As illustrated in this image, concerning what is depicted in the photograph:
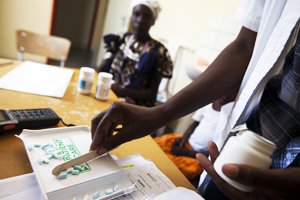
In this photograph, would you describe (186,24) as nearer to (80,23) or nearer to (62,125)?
(62,125)

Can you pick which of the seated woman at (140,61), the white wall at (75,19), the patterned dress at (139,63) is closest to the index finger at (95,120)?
the seated woman at (140,61)

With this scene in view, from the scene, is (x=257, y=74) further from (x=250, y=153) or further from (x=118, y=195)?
(x=118, y=195)

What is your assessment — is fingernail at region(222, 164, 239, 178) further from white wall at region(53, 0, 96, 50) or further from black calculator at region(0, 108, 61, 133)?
white wall at region(53, 0, 96, 50)

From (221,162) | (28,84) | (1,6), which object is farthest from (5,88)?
(1,6)

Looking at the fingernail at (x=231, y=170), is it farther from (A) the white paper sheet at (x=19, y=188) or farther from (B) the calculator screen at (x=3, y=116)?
(B) the calculator screen at (x=3, y=116)

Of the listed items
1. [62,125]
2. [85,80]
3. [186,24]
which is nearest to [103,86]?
[85,80]

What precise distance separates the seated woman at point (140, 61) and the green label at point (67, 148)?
86 centimetres

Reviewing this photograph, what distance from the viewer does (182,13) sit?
2.23 meters

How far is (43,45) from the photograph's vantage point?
61.8 inches

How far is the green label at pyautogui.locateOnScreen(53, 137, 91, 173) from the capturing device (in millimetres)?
465

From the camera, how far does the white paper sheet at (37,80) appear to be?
81 cm

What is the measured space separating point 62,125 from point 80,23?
209 inches

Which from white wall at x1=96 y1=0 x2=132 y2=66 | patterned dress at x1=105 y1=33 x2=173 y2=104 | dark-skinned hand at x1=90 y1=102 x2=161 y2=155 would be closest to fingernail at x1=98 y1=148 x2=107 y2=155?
dark-skinned hand at x1=90 y1=102 x2=161 y2=155

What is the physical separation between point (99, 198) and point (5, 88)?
2.15ft
